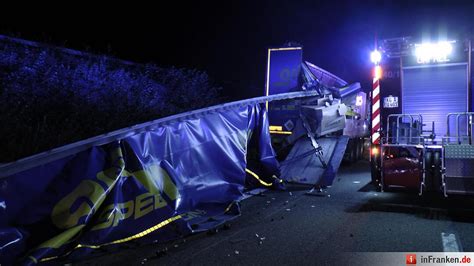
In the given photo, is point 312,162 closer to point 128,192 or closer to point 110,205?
point 128,192

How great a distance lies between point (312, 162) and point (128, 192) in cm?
582

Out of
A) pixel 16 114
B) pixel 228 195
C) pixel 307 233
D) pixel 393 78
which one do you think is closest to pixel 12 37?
pixel 16 114

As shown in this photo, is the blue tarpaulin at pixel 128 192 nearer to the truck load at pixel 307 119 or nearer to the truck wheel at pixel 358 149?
the truck load at pixel 307 119

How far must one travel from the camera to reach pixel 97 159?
5105 mm

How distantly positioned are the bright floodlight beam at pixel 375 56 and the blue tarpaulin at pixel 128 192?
11.7ft

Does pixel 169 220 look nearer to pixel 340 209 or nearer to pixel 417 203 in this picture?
pixel 340 209


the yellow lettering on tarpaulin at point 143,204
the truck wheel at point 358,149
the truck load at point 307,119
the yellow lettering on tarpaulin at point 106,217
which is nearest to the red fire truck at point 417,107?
the truck load at point 307,119

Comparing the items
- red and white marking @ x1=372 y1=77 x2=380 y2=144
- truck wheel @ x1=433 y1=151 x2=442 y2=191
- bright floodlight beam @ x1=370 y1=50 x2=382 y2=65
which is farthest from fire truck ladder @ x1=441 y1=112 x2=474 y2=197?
bright floodlight beam @ x1=370 y1=50 x2=382 y2=65

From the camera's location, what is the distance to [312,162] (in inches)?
395

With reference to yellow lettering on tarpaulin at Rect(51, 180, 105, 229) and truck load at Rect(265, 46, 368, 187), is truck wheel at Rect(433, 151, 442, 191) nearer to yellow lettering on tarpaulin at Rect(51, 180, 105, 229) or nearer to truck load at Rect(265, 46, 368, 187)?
truck load at Rect(265, 46, 368, 187)

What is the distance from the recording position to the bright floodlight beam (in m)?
8.80

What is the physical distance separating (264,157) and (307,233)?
3.25 metres

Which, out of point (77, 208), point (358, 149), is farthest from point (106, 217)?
point (358, 149)

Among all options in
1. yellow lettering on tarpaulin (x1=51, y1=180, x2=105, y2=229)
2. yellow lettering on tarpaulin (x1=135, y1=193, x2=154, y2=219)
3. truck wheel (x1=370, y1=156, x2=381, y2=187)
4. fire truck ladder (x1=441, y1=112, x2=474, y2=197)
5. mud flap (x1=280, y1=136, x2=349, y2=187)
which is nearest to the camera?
yellow lettering on tarpaulin (x1=51, y1=180, x2=105, y2=229)
